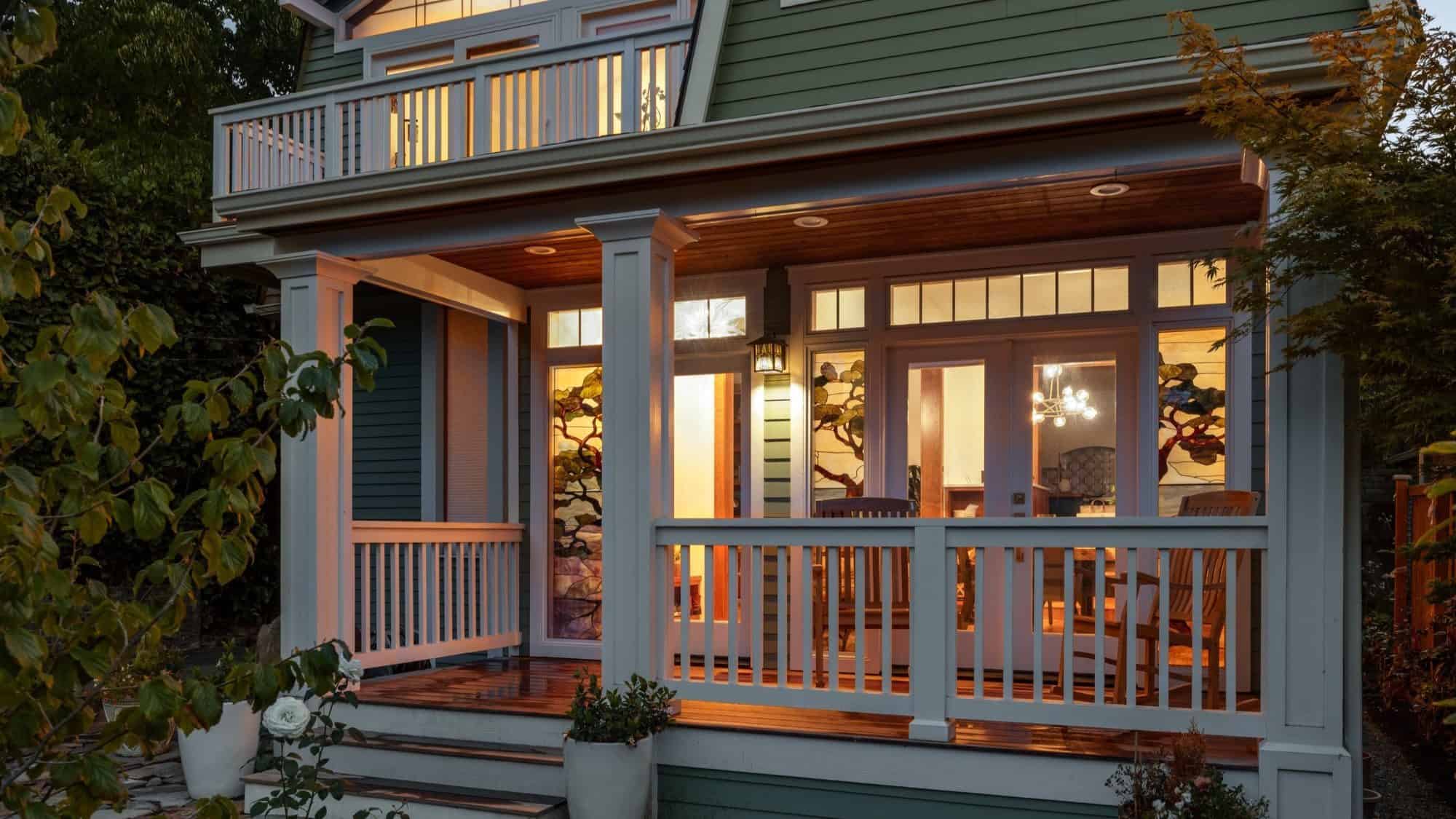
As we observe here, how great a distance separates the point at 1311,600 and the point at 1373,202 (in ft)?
4.55

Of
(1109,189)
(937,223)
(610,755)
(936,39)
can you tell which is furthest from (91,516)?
(936,39)

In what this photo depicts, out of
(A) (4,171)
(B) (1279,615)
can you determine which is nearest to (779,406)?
(B) (1279,615)

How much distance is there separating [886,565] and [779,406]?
1.94 m

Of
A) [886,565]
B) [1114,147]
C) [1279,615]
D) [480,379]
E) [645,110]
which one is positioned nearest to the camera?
[1279,615]

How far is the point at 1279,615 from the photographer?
3.89 metres

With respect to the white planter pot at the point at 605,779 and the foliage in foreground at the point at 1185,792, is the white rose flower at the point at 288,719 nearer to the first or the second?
the white planter pot at the point at 605,779

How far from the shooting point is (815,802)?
450 cm

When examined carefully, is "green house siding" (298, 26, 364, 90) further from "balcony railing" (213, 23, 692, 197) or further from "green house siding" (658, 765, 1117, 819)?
"green house siding" (658, 765, 1117, 819)

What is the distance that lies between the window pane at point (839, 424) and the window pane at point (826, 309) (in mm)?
168

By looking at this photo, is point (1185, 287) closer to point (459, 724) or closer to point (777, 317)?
point (777, 317)

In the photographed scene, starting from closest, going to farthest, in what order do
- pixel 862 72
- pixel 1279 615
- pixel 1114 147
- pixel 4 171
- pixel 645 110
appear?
pixel 1279 615
pixel 1114 147
pixel 862 72
pixel 645 110
pixel 4 171

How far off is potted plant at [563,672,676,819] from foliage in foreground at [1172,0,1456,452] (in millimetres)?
2709

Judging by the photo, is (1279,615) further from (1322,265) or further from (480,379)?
(480,379)

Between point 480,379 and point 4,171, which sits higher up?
point 4,171
